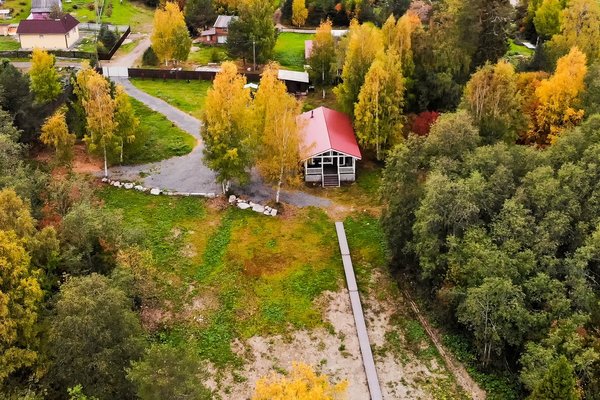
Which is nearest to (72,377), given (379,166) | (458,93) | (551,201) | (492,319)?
(492,319)

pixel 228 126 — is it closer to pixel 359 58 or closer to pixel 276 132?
pixel 276 132

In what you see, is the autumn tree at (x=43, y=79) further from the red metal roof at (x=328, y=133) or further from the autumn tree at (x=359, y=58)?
the autumn tree at (x=359, y=58)

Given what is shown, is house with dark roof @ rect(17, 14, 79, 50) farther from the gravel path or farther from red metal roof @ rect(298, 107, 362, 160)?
red metal roof @ rect(298, 107, 362, 160)

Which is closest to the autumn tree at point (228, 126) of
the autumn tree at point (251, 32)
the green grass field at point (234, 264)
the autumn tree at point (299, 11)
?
the green grass field at point (234, 264)

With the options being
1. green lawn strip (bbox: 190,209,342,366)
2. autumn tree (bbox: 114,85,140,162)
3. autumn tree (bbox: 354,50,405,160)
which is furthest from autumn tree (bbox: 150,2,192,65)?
green lawn strip (bbox: 190,209,342,366)

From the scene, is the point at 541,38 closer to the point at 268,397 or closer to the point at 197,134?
the point at 197,134

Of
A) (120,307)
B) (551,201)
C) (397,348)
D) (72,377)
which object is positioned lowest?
(397,348)
